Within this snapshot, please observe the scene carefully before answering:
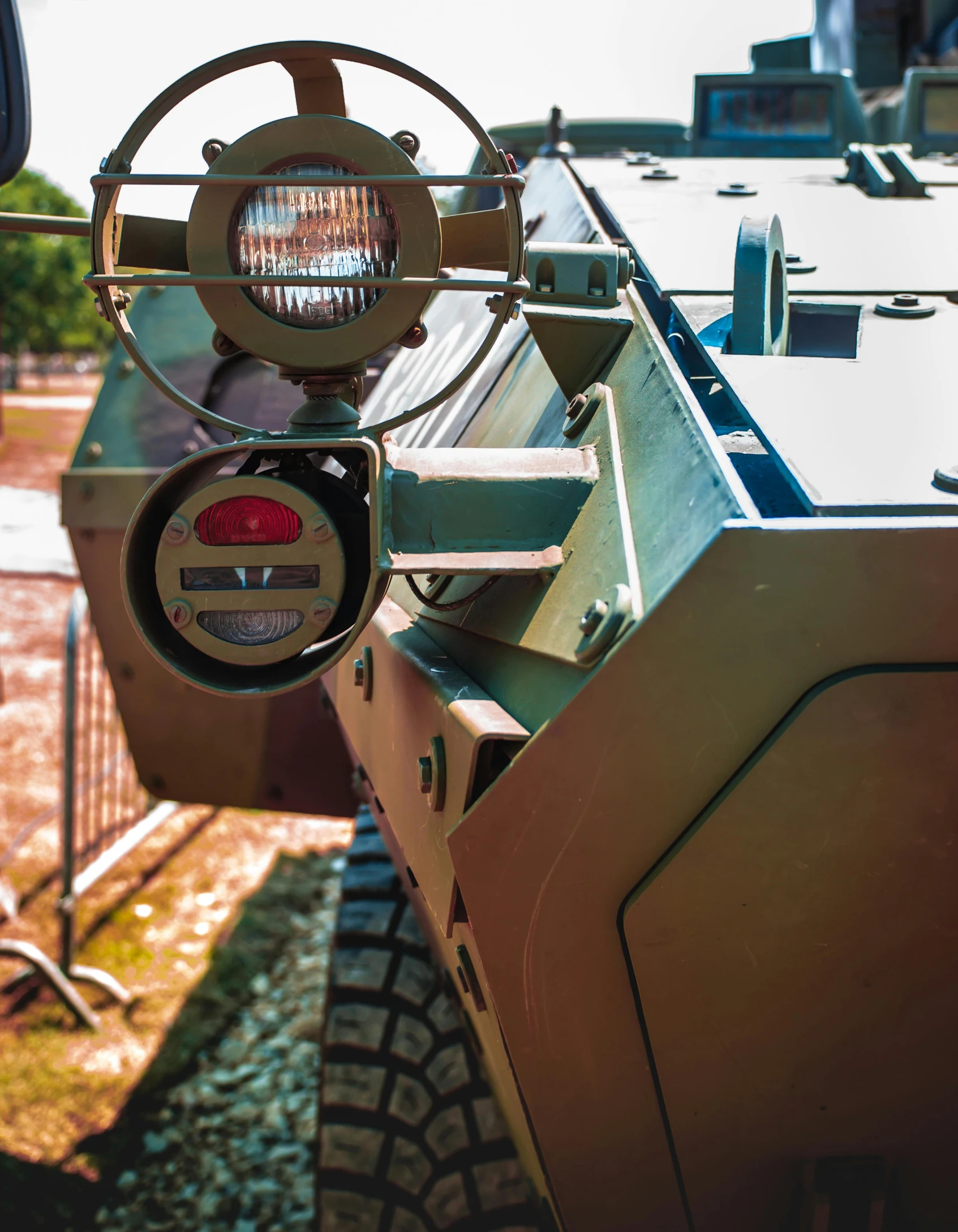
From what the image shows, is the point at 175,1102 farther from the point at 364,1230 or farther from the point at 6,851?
the point at 6,851

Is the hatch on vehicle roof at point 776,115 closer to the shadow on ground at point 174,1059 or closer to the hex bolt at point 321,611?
the hex bolt at point 321,611

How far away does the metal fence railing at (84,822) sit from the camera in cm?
418

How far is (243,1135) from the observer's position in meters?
3.52

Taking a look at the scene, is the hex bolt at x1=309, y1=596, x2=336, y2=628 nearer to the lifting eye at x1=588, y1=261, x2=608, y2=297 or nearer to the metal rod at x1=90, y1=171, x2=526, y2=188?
the metal rod at x1=90, y1=171, x2=526, y2=188

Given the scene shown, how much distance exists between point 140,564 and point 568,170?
179cm

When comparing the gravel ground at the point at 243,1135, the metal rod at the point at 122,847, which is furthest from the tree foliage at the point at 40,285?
the gravel ground at the point at 243,1135

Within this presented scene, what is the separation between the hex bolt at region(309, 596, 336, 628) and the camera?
149 cm

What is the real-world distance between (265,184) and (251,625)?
1.79 ft

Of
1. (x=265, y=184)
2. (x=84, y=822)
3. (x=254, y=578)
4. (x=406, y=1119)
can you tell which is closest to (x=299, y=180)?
(x=265, y=184)

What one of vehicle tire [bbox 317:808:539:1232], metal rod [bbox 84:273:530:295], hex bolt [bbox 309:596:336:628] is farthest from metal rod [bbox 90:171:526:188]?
vehicle tire [bbox 317:808:539:1232]

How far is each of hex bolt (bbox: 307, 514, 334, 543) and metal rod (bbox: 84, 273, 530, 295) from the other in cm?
29

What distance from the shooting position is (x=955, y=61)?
518cm

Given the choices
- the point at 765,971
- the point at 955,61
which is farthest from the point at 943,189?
the point at 955,61

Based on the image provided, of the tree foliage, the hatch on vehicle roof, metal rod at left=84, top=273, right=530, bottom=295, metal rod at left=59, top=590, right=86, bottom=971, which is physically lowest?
the tree foliage
